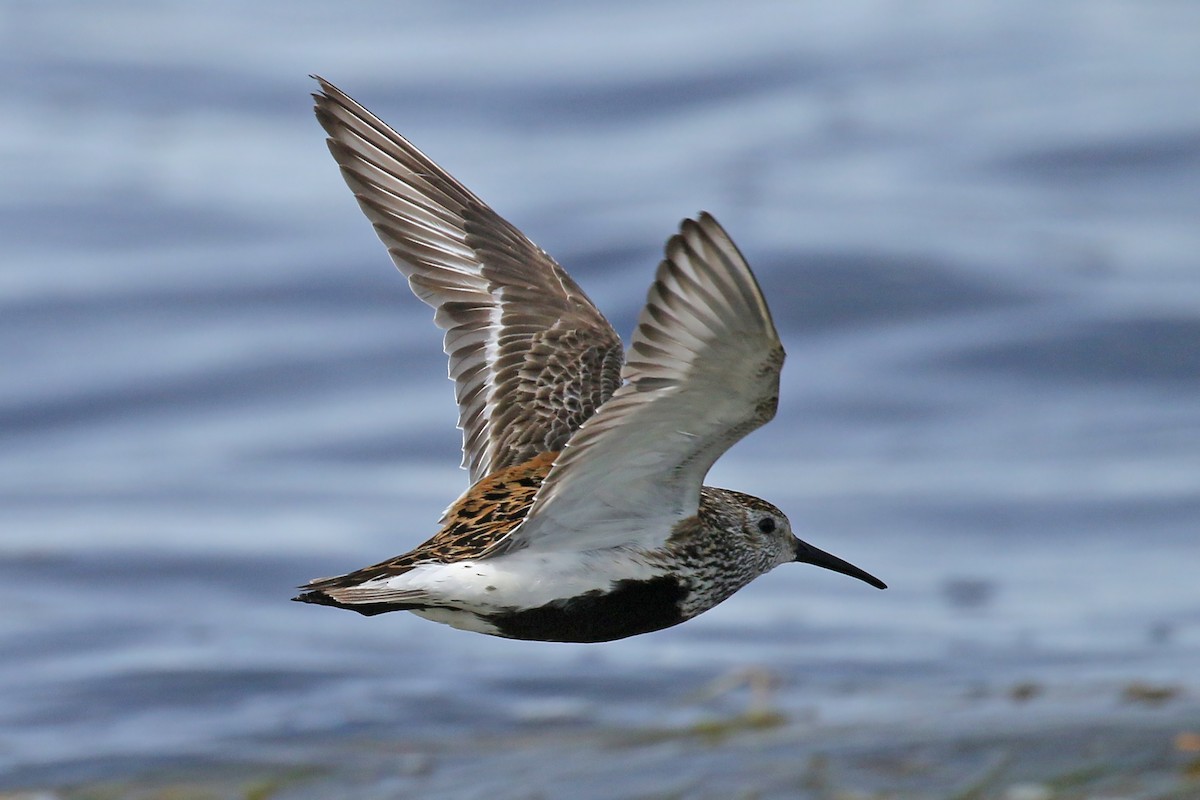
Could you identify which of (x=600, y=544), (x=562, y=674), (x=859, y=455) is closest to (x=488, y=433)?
(x=600, y=544)

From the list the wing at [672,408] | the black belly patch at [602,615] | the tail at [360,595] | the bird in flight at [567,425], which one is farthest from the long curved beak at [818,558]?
the tail at [360,595]

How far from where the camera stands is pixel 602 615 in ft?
18.1

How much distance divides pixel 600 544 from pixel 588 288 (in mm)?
17634

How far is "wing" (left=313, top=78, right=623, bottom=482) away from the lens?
641cm

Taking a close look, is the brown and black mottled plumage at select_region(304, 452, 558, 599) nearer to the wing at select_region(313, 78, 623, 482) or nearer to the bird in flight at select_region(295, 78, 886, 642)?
the bird in flight at select_region(295, 78, 886, 642)

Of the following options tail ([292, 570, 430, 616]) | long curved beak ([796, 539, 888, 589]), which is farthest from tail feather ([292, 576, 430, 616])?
long curved beak ([796, 539, 888, 589])

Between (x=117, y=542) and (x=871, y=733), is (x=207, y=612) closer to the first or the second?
(x=117, y=542)

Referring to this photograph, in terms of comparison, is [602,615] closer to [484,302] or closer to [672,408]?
[672,408]

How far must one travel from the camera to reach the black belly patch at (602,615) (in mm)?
5441

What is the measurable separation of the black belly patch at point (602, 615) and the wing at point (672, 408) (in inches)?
5.9

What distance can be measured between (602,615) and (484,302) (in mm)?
1554

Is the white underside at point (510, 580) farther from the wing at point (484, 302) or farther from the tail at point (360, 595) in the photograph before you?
the wing at point (484, 302)

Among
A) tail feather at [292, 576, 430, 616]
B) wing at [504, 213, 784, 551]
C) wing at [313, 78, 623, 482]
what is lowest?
tail feather at [292, 576, 430, 616]

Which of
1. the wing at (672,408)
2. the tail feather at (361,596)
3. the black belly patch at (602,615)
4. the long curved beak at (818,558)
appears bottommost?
the black belly patch at (602,615)
